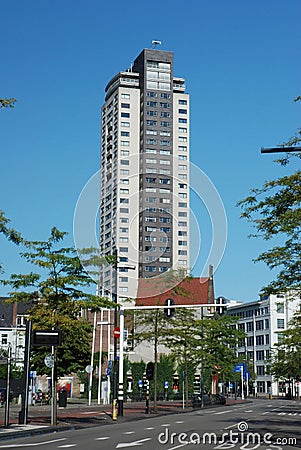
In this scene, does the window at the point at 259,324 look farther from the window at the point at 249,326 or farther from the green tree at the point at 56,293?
the green tree at the point at 56,293

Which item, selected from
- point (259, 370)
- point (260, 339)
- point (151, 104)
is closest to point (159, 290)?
point (151, 104)

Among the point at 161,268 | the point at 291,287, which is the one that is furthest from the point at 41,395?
the point at 161,268

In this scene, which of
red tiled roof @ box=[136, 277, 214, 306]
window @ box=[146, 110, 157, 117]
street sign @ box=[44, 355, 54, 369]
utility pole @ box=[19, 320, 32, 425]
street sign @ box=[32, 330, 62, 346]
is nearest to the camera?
utility pole @ box=[19, 320, 32, 425]

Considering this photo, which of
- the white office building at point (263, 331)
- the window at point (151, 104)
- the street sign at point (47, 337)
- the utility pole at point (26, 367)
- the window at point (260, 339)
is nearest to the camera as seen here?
the utility pole at point (26, 367)

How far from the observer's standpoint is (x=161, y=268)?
138 m

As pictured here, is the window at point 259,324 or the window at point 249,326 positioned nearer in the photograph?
the window at point 259,324

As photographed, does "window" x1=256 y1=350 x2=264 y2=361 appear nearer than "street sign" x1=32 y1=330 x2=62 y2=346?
No

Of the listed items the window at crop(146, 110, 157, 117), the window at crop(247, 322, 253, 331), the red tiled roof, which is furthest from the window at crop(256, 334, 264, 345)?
the red tiled roof

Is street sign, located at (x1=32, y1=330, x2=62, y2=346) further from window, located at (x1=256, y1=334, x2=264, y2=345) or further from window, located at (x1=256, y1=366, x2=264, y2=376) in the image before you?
window, located at (x1=256, y1=334, x2=264, y2=345)

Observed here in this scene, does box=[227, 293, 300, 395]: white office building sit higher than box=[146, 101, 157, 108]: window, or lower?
lower

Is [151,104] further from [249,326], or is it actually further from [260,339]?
[249,326]

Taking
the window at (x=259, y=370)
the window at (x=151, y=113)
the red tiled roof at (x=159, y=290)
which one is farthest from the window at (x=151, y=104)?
the red tiled roof at (x=159, y=290)

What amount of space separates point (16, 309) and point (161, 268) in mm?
31535

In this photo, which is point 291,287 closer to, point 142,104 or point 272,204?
point 272,204
